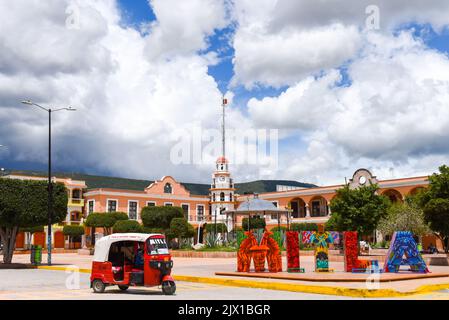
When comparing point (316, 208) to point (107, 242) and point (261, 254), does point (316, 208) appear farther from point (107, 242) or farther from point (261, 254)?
point (107, 242)

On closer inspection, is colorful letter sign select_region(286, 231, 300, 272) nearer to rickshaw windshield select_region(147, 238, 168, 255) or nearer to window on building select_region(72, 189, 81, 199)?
rickshaw windshield select_region(147, 238, 168, 255)

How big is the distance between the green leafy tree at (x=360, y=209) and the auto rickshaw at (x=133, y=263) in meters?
25.1

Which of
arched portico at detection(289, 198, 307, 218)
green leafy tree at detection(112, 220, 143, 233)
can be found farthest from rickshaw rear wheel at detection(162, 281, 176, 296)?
arched portico at detection(289, 198, 307, 218)

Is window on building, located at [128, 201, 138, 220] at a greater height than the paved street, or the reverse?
window on building, located at [128, 201, 138, 220]

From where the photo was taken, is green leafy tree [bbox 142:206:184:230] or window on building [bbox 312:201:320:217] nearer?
green leafy tree [bbox 142:206:184:230]

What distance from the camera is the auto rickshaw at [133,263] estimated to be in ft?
48.3

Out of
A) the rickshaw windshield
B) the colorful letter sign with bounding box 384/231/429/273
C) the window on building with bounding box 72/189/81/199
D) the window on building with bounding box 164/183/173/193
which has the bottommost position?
the colorful letter sign with bounding box 384/231/429/273

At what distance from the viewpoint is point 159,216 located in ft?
172

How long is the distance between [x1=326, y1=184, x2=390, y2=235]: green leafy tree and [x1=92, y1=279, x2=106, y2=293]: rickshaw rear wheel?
2560 centimetres

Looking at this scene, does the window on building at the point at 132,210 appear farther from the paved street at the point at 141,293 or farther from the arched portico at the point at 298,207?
the paved street at the point at 141,293

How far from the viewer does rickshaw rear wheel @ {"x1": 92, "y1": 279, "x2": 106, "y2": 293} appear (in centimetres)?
1526

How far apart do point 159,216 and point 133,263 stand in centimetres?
3710

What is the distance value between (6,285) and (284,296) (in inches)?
384
